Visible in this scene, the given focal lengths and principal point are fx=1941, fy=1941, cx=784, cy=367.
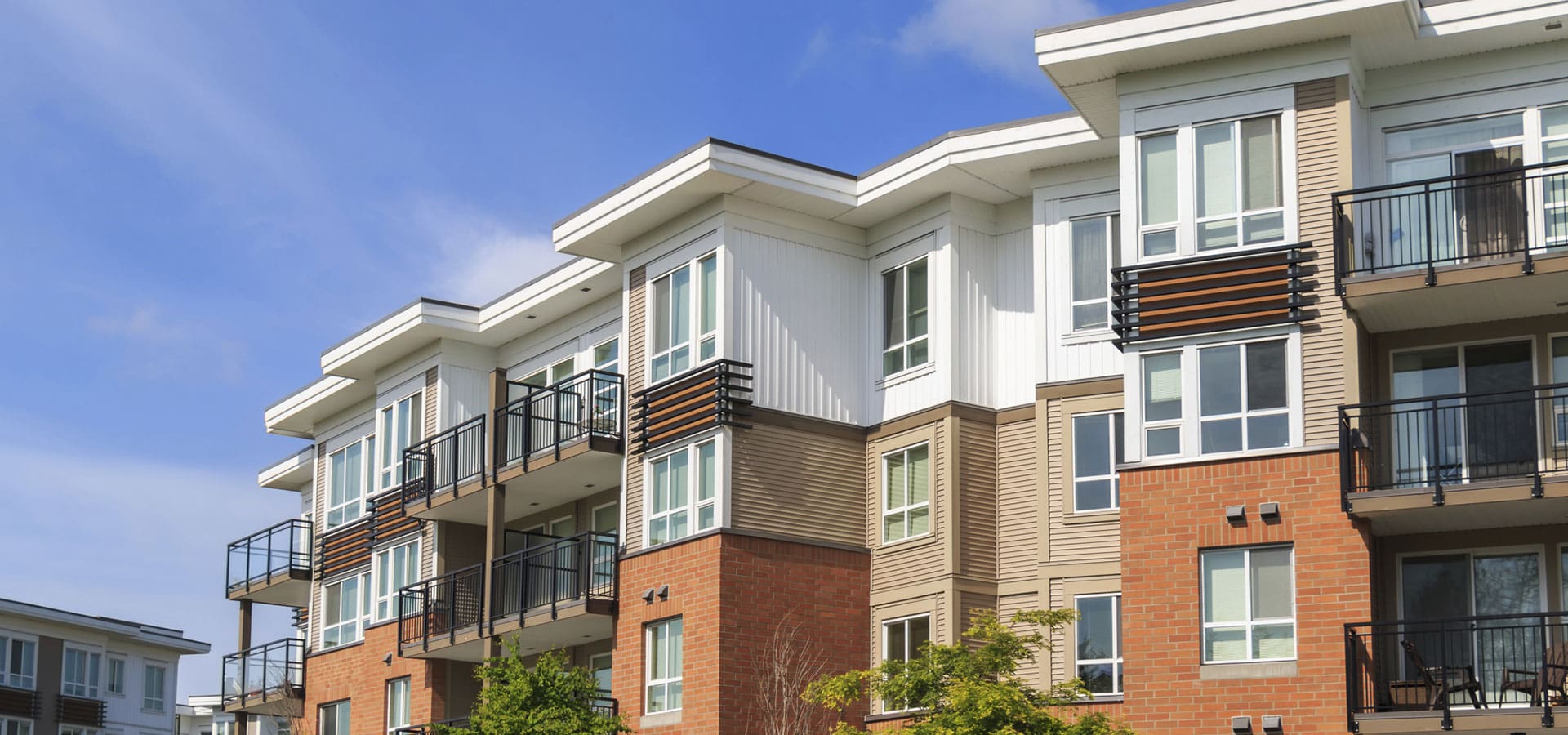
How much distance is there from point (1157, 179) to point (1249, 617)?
619cm

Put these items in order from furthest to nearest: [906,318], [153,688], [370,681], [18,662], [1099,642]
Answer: [153,688] → [18,662] → [370,681] → [906,318] → [1099,642]

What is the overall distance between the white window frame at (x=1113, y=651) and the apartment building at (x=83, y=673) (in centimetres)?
4805

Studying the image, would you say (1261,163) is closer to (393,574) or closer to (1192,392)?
(1192,392)

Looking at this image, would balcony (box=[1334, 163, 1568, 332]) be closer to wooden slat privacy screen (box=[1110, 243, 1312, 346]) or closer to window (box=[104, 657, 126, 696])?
wooden slat privacy screen (box=[1110, 243, 1312, 346])

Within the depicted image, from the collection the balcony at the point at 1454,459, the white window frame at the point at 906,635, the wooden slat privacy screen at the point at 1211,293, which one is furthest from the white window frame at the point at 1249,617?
the white window frame at the point at 906,635

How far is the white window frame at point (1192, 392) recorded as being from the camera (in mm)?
24938

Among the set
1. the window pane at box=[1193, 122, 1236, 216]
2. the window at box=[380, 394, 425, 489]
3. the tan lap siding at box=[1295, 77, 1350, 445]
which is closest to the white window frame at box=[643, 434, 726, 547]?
the window pane at box=[1193, 122, 1236, 216]

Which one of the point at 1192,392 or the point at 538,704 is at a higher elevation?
the point at 1192,392

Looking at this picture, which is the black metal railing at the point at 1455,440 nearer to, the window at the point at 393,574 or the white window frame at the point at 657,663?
the white window frame at the point at 657,663

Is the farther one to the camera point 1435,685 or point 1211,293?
point 1211,293

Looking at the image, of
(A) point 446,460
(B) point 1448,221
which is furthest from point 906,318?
(A) point 446,460

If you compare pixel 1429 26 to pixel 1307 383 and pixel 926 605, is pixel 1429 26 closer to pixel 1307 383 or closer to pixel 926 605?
pixel 1307 383

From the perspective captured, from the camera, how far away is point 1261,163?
2600 cm

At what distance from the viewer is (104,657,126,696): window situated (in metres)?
72.2
